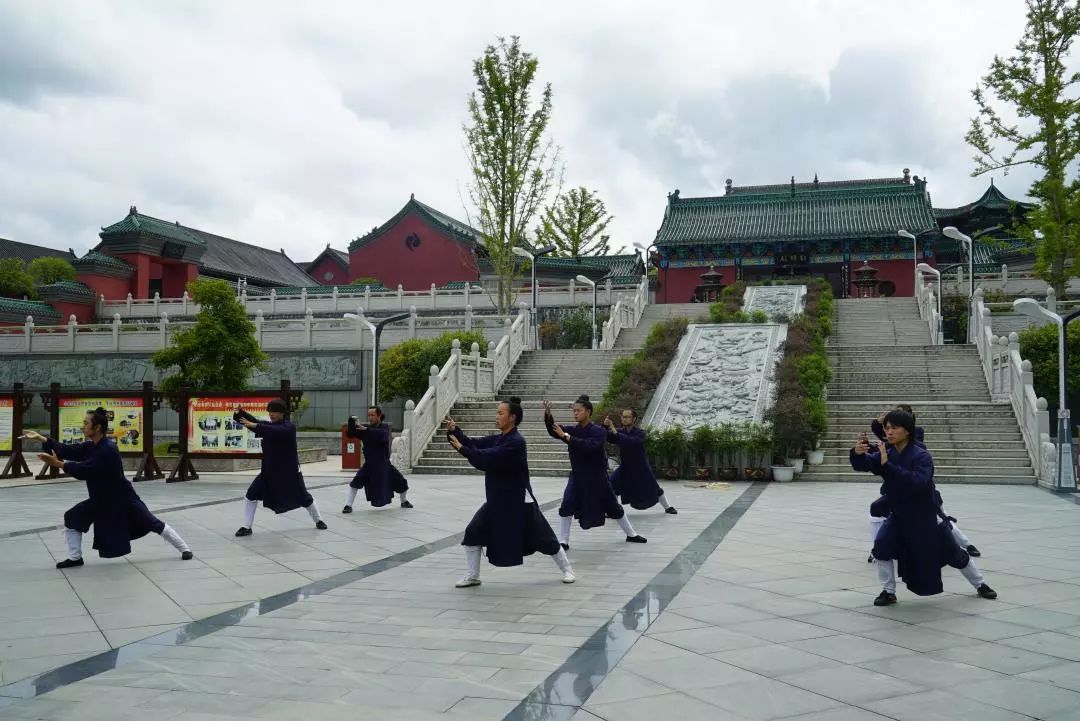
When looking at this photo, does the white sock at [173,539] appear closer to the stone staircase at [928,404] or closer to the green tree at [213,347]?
the stone staircase at [928,404]

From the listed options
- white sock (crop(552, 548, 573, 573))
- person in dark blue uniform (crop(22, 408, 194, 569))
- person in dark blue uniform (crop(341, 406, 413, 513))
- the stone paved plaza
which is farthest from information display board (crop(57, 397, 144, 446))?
white sock (crop(552, 548, 573, 573))

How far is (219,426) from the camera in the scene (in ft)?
49.4

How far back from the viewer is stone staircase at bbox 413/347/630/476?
53.3 feet

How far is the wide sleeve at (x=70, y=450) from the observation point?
701cm

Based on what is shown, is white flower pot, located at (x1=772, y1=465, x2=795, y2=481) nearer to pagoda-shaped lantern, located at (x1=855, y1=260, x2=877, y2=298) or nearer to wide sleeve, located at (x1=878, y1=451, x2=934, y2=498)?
wide sleeve, located at (x1=878, y1=451, x2=934, y2=498)

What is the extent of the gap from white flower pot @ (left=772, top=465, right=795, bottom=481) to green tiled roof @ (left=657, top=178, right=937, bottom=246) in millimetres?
22614

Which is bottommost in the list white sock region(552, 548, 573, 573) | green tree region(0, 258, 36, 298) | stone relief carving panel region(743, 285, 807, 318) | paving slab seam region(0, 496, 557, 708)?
paving slab seam region(0, 496, 557, 708)

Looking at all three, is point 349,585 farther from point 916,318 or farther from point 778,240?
point 778,240

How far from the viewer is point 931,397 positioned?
17.8 meters

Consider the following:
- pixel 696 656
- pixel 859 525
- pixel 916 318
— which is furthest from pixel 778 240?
pixel 696 656

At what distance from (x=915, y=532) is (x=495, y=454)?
2823mm

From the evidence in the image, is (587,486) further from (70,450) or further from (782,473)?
(782,473)

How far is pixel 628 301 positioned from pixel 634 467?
18209 millimetres

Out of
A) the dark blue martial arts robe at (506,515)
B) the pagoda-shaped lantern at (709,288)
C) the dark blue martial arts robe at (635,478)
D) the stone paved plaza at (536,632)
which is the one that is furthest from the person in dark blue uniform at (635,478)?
the pagoda-shaped lantern at (709,288)
